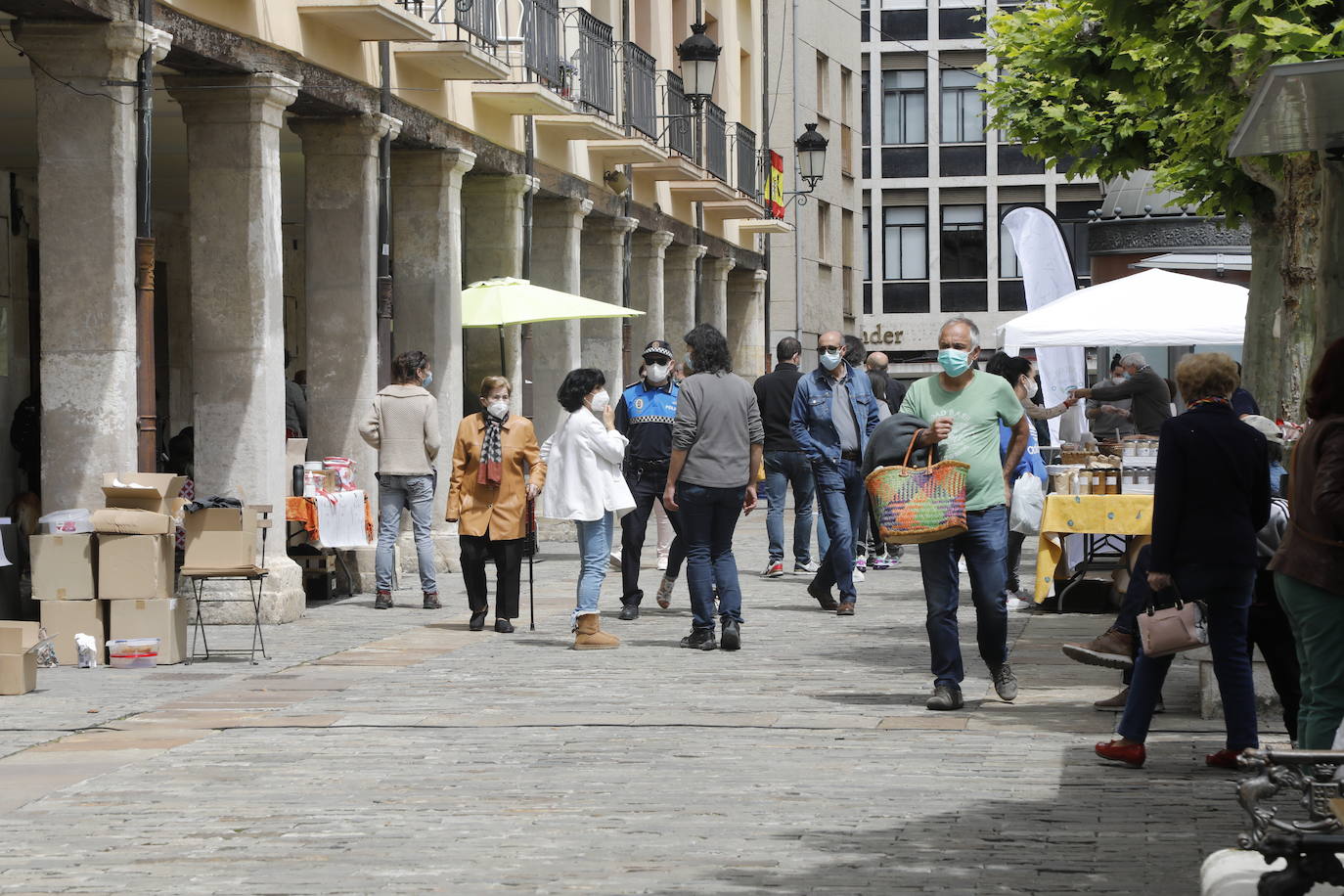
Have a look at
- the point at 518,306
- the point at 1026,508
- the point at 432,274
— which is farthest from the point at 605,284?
the point at 1026,508

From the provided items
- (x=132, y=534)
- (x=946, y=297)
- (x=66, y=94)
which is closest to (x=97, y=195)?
(x=66, y=94)

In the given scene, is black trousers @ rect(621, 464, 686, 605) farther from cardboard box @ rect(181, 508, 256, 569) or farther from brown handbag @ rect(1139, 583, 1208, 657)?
brown handbag @ rect(1139, 583, 1208, 657)

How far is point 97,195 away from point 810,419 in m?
6.00

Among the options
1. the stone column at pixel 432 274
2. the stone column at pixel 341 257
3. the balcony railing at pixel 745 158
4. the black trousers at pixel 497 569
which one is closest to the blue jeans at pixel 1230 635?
the black trousers at pixel 497 569

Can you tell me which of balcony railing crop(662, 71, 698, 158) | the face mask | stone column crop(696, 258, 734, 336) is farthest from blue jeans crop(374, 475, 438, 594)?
stone column crop(696, 258, 734, 336)

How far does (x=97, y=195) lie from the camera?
42.1 feet

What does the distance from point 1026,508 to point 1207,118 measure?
3.10 metres

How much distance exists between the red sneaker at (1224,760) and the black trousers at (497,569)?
633 cm

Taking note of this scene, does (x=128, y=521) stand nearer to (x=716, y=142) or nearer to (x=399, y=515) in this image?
(x=399, y=515)

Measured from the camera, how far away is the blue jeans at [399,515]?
52.3 feet

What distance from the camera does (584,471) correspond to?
13.2 meters

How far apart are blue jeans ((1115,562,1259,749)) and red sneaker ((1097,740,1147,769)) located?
0.14 ft

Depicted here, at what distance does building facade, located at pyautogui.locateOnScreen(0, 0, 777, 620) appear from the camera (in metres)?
12.9

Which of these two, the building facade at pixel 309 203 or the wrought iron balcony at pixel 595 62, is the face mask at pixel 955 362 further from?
the wrought iron balcony at pixel 595 62
